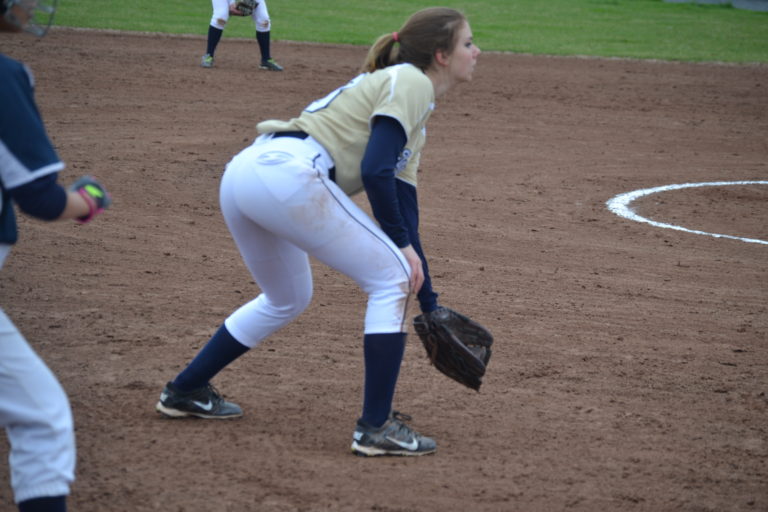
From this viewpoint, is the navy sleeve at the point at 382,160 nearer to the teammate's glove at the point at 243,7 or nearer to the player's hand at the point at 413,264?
the player's hand at the point at 413,264

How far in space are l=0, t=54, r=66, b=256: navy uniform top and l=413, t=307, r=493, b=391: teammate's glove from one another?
5.82 feet

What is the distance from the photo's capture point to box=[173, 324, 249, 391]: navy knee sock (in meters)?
4.06

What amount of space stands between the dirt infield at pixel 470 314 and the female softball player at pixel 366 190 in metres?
0.43

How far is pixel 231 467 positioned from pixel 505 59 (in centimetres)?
1335

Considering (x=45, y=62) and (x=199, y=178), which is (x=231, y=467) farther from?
(x=45, y=62)

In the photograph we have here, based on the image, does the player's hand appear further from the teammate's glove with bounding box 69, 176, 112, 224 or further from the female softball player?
the teammate's glove with bounding box 69, 176, 112, 224

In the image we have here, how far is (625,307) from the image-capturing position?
19.3 feet

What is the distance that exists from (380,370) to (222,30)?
11226mm

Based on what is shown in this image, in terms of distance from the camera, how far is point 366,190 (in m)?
3.55

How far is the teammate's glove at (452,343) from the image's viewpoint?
398 cm

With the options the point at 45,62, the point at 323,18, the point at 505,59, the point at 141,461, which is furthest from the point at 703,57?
the point at 141,461

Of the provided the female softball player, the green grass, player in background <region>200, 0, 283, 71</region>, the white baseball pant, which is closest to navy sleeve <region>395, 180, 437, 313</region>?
the female softball player

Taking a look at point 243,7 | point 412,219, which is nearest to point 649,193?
point 412,219

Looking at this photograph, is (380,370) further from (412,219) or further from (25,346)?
(25,346)
